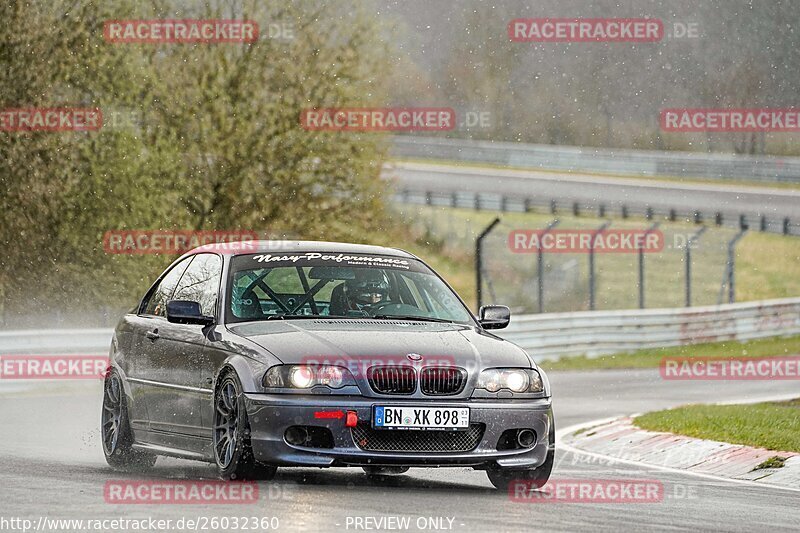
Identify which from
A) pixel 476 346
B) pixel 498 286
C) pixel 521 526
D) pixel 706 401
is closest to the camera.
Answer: pixel 521 526

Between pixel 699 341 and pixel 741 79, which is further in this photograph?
pixel 741 79

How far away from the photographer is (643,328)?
32.6m

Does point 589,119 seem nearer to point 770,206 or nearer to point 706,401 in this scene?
point 770,206

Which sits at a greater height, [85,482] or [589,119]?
[589,119]

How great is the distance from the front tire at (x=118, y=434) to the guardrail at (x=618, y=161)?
2165 inches

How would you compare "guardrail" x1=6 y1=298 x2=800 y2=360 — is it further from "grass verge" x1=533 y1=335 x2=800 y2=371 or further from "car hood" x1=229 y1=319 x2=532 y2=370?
"car hood" x1=229 y1=319 x2=532 y2=370

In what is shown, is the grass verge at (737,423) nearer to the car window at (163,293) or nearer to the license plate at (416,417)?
the license plate at (416,417)

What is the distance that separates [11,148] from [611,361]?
12.3 m

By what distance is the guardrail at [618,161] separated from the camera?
217 ft

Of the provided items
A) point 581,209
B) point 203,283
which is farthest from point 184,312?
point 581,209

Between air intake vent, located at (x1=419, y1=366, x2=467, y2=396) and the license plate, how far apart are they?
4.6 inches

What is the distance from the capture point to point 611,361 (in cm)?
3053

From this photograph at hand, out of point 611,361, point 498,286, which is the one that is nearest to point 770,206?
point 498,286

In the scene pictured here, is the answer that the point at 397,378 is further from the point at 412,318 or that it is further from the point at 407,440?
the point at 412,318
